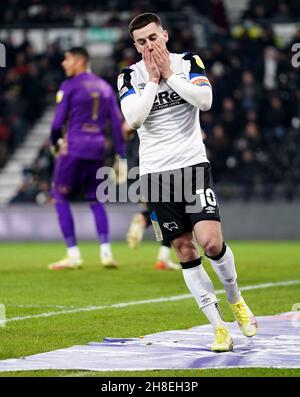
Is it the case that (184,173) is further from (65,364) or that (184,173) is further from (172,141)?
(65,364)

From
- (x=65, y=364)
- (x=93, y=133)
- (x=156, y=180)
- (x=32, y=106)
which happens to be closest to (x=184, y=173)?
(x=156, y=180)

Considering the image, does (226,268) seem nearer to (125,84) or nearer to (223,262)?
(223,262)

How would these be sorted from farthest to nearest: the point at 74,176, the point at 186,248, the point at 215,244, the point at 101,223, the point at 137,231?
1. the point at 74,176
2. the point at 101,223
3. the point at 137,231
4. the point at 186,248
5. the point at 215,244

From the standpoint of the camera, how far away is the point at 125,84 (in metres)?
7.48

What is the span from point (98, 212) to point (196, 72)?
20.3ft

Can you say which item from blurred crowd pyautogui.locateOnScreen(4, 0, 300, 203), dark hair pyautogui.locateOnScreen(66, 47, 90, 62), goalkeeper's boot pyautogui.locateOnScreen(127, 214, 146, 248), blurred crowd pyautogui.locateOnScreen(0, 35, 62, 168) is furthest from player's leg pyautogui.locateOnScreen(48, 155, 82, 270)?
blurred crowd pyautogui.locateOnScreen(0, 35, 62, 168)

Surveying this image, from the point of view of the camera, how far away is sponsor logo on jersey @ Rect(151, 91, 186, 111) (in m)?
7.36

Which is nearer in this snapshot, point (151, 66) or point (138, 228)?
point (151, 66)

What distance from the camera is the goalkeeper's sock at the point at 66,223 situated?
13320mm

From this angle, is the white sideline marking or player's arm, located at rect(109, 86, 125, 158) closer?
the white sideline marking

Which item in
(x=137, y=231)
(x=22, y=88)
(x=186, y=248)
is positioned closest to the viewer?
(x=186, y=248)

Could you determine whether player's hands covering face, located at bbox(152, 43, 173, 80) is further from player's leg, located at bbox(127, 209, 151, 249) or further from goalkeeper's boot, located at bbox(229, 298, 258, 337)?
player's leg, located at bbox(127, 209, 151, 249)

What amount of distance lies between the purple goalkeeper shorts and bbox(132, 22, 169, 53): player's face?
20.2 feet

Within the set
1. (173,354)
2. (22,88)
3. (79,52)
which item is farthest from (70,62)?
(22,88)
